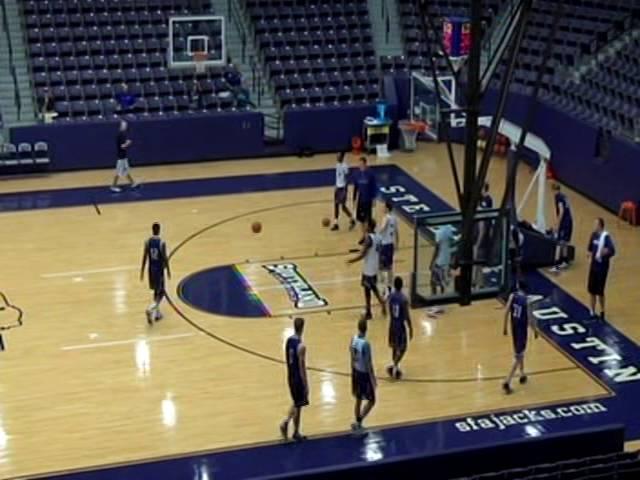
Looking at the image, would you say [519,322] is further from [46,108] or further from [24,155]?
[46,108]

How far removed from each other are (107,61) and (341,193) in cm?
963

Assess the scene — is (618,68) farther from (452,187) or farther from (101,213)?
(101,213)

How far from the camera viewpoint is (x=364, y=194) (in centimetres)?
2244

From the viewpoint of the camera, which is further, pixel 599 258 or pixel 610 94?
pixel 610 94

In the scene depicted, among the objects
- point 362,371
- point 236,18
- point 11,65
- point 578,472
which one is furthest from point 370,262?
point 236,18

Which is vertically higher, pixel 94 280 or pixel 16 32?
pixel 16 32

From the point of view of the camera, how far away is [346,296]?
1997 cm

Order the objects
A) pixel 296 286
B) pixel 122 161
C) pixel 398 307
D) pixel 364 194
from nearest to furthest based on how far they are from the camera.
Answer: pixel 398 307 < pixel 296 286 < pixel 364 194 < pixel 122 161

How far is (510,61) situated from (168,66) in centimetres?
1910

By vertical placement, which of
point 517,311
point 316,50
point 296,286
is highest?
point 316,50

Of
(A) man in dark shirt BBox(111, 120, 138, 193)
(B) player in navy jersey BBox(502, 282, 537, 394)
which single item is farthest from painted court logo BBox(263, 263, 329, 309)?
(A) man in dark shirt BBox(111, 120, 138, 193)

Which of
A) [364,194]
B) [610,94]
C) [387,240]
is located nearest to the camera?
[387,240]

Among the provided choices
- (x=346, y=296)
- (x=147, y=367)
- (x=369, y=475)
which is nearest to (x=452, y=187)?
(x=346, y=296)

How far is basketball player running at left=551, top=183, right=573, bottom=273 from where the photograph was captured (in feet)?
69.4
